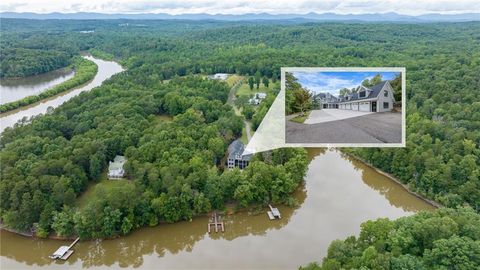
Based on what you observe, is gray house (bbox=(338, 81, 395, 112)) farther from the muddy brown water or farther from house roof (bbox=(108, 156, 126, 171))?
the muddy brown water

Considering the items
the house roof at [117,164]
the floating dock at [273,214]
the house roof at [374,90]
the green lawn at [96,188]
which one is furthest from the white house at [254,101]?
the house roof at [374,90]

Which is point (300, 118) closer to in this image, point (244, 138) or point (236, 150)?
point (236, 150)

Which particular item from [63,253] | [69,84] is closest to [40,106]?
[69,84]

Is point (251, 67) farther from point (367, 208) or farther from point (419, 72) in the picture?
point (367, 208)

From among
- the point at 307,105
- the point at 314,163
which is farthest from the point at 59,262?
the point at 314,163

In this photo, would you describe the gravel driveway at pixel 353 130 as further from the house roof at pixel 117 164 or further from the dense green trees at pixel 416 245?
the house roof at pixel 117 164
